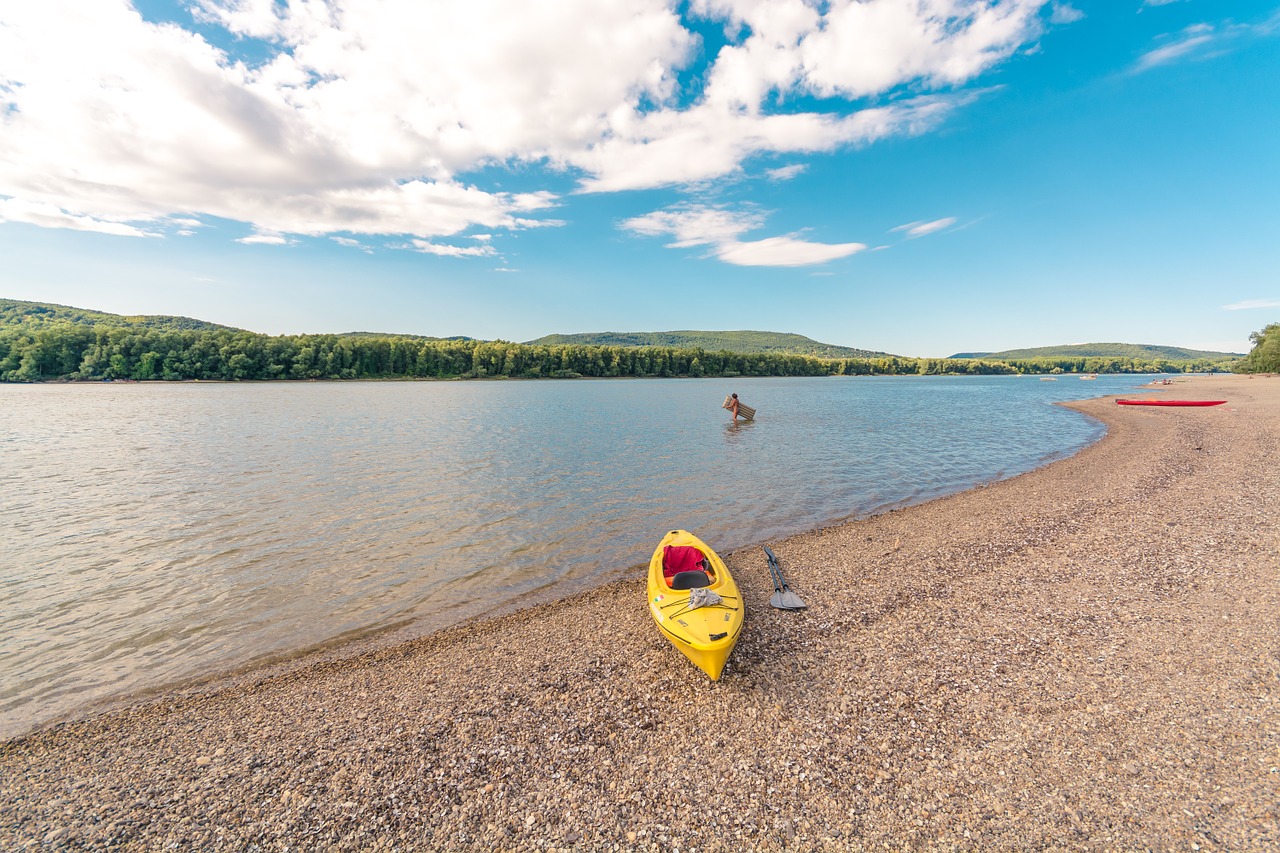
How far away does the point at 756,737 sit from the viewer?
7.55 metres

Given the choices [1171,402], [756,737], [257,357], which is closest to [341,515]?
[756,737]

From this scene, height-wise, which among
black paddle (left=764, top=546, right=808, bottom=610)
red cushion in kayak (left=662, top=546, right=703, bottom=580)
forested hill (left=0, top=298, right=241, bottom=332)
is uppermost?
forested hill (left=0, top=298, right=241, bottom=332)

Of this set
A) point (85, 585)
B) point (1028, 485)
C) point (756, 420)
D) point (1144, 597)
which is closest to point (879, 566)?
point (1144, 597)

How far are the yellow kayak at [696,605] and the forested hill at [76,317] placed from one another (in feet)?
684

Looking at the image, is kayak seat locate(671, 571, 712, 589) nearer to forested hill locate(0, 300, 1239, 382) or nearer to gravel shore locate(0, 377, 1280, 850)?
gravel shore locate(0, 377, 1280, 850)

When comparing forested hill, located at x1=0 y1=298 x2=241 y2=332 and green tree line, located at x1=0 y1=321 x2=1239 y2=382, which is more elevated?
forested hill, located at x1=0 y1=298 x2=241 y2=332

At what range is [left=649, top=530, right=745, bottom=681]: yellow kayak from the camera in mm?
8742

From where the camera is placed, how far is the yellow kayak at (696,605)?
8742mm

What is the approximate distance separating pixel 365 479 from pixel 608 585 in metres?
18.2

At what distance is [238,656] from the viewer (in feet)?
35.1

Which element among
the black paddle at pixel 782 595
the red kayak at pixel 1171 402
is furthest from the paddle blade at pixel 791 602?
the red kayak at pixel 1171 402

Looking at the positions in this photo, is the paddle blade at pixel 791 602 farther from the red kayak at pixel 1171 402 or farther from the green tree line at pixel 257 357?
the green tree line at pixel 257 357

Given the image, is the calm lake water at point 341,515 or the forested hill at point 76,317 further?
the forested hill at point 76,317

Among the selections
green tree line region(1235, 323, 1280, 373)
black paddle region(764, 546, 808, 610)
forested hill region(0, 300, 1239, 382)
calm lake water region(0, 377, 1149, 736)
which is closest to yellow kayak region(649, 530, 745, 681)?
calm lake water region(0, 377, 1149, 736)
